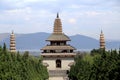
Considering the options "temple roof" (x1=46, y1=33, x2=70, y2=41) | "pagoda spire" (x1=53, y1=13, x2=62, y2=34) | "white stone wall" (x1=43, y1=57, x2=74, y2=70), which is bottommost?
"white stone wall" (x1=43, y1=57, x2=74, y2=70)

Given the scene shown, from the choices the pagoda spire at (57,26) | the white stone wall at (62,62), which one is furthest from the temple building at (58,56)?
the pagoda spire at (57,26)

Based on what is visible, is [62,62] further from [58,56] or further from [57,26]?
[57,26]

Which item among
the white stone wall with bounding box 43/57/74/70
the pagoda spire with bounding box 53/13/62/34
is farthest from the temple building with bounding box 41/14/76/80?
the pagoda spire with bounding box 53/13/62/34

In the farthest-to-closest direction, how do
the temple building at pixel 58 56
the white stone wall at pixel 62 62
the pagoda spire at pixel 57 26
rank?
1. the pagoda spire at pixel 57 26
2. the white stone wall at pixel 62 62
3. the temple building at pixel 58 56

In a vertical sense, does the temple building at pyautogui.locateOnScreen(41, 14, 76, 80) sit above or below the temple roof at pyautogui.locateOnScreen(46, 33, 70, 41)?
below

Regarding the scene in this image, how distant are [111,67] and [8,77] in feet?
30.3

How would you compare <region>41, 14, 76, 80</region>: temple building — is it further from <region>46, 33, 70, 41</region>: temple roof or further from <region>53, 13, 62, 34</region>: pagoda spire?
<region>53, 13, 62, 34</region>: pagoda spire

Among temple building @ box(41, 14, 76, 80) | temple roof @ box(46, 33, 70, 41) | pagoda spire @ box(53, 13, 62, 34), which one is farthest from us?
pagoda spire @ box(53, 13, 62, 34)

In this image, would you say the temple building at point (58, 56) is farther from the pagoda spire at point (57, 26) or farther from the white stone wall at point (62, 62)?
the pagoda spire at point (57, 26)

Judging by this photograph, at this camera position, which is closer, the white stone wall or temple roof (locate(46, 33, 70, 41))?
the white stone wall

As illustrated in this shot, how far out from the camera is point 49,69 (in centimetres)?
8781

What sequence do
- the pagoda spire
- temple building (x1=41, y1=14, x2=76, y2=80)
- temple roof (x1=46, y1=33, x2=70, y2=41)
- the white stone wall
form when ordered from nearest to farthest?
temple building (x1=41, y1=14, x2=76, y2=80) < the white stone wall < temple roof (x1=46, y1=33, x2=70, y2=41) < the pagoda spire

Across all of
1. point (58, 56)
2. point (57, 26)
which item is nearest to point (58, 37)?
point (57, 26)

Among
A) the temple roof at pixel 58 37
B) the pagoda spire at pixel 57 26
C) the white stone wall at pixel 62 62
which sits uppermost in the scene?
the pagoda spire at pixel 57 26
